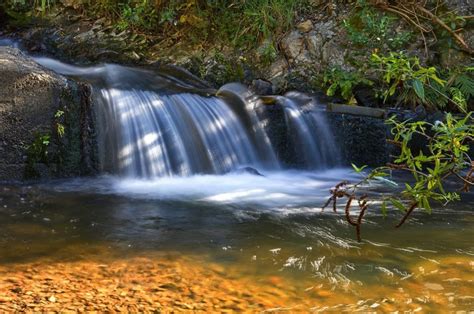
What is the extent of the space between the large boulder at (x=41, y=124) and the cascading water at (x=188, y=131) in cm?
26

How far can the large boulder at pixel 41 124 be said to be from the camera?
450 cm

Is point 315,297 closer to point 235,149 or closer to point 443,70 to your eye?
point 235,149

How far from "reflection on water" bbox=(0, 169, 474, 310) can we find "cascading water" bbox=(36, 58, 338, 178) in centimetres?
79

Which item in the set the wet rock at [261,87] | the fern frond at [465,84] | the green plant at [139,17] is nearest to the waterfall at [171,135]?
the wet rock at [261,87]

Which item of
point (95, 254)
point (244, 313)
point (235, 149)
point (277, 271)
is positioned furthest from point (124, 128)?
point (244, 313)

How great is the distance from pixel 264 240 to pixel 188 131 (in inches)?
117

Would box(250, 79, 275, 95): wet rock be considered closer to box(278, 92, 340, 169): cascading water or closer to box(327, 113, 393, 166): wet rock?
box(278, 92, 340, 169): cascading water

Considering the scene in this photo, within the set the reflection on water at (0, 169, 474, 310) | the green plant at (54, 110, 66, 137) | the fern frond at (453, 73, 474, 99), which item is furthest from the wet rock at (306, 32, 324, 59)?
the green plant at (54, 110, 66, 137)

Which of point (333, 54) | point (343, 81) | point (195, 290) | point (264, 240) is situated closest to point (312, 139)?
point (343, 81)

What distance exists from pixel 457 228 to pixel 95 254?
2.19 metres

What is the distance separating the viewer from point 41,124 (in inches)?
182

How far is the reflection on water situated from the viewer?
208cm

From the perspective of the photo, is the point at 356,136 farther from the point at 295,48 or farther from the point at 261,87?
the point at 295,48

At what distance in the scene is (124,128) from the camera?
5.27 meters
